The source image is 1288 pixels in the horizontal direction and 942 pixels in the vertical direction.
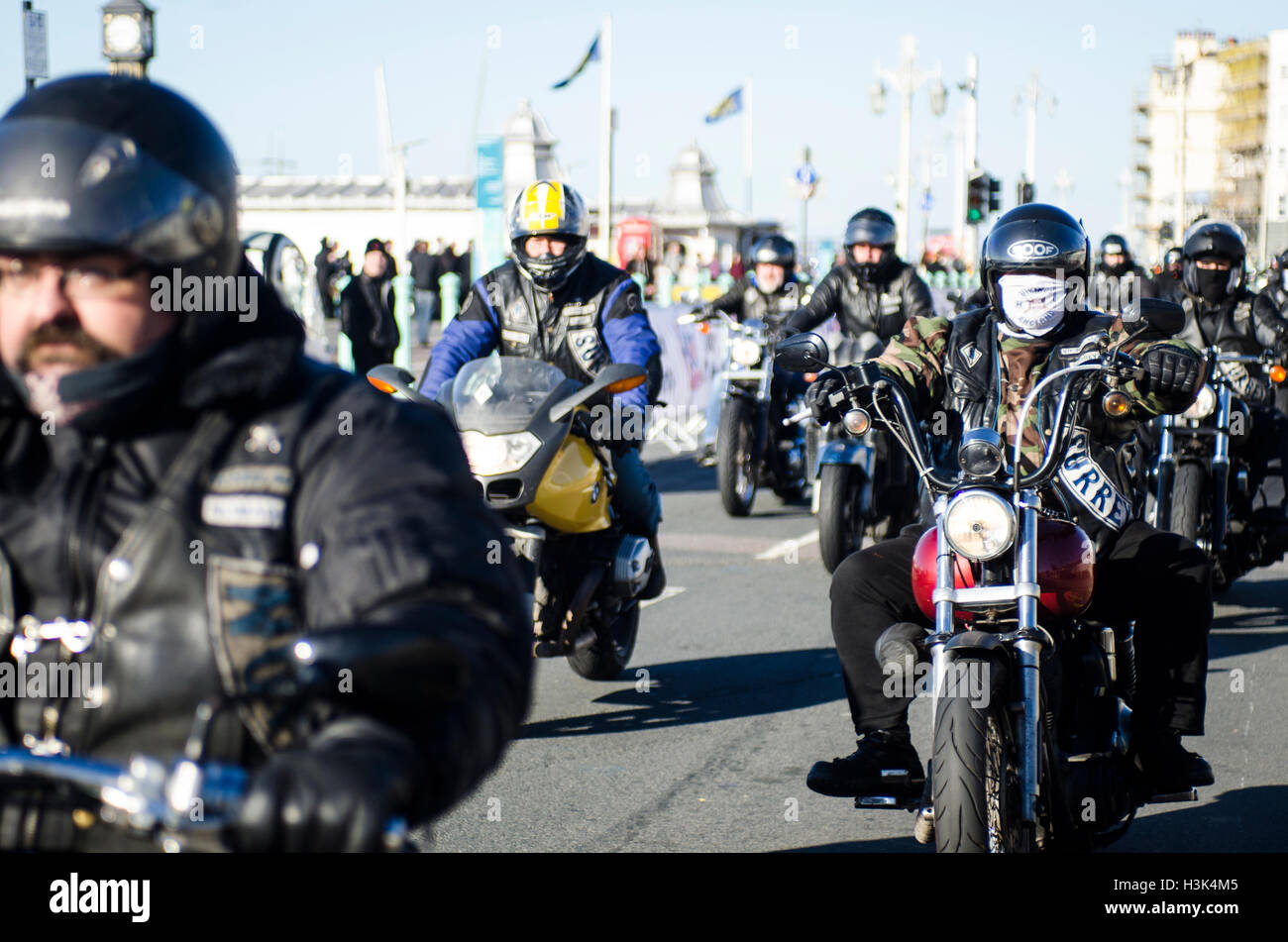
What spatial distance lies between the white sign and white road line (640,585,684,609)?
15.9 feet

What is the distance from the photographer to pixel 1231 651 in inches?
303

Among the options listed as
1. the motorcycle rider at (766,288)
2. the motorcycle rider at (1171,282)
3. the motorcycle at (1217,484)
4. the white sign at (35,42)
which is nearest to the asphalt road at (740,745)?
the motorcycle at (1217,484)

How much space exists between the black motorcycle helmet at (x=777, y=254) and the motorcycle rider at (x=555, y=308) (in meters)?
6.32

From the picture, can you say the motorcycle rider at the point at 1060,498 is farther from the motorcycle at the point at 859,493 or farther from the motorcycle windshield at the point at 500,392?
the motorcycle at the point at 859,493

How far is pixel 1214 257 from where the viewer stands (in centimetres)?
923

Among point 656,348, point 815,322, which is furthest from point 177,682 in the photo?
point 815,322

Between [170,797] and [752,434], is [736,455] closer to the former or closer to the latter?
[752,434]

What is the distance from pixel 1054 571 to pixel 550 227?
3.45 metres

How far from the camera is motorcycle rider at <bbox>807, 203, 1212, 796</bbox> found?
444 centimetres

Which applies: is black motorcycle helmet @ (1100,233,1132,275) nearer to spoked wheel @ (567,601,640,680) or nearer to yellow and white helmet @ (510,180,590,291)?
yellow and white helmet @ (510,180,590,291)

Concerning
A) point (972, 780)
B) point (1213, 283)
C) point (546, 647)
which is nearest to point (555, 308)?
point (546, 647)

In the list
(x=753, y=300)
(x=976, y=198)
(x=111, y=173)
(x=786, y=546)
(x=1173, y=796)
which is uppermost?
(x=976, y=198)

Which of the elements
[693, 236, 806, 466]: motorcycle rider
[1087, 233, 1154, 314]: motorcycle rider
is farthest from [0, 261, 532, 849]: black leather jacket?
[1087, 233, 1154, 314]: motorcycle rider

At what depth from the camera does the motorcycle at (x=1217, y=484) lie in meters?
8.19
